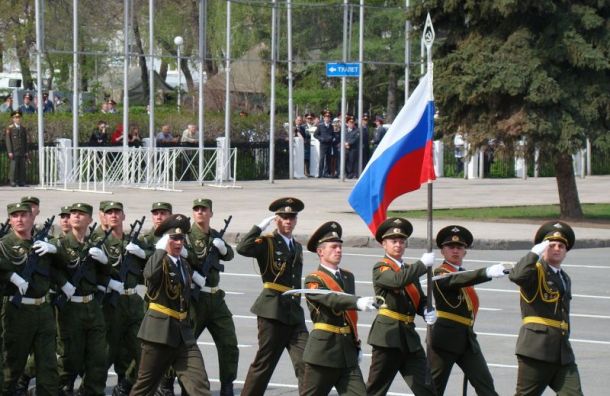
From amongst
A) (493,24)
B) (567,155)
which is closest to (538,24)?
(493,24)

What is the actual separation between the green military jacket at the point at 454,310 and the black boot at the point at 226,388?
2105 millimetres

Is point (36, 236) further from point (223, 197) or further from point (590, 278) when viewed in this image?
point (223, 197)

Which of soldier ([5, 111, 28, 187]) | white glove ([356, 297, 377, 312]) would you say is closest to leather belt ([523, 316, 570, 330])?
white glove ([356, 297, 377, 312])

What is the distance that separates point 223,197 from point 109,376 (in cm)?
1948

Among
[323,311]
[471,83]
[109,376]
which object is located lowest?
[109,376]

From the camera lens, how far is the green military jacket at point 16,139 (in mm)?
34156

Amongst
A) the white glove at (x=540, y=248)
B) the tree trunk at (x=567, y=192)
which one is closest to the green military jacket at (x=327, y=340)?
the white glove at (x=540, y=248)

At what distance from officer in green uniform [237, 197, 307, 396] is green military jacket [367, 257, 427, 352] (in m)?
1.06

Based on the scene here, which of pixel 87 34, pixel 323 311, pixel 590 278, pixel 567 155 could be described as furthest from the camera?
pixel 87 34

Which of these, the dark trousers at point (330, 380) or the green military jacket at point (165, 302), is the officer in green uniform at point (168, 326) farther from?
the dark trousers at point (330, 380)

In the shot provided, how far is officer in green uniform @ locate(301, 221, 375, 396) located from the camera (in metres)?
10.3

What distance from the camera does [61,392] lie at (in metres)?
12.0

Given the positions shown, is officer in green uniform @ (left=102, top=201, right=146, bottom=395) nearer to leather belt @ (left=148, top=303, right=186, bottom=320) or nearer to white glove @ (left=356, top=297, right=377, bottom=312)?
leather belt @ (left=148, top=303, right=186, bottom=320)

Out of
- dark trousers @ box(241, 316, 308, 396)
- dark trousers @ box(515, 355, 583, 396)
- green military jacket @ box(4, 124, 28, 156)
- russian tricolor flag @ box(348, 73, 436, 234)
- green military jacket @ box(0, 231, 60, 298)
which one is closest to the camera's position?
dark trousers @ box(515, 355, 583, 396)
